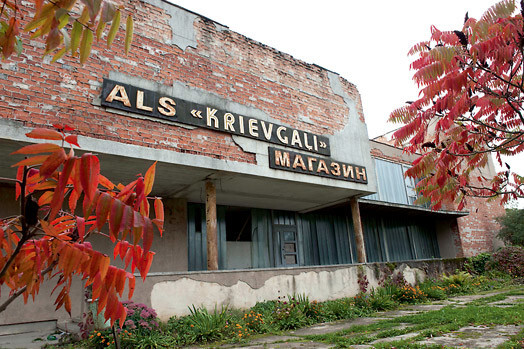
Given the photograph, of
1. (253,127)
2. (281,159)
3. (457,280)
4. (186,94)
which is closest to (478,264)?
(457,280)

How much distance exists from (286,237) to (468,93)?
8.96 metres

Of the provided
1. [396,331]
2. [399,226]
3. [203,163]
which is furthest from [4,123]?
[399,226]

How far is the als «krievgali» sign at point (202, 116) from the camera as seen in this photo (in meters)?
6.59

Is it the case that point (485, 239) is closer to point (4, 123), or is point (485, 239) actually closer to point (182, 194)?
point (182, 194)

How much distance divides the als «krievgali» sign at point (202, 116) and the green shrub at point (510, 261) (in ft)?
33.0

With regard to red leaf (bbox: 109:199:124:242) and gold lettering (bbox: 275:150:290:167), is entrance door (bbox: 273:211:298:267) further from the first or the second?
red leaf (bbox: 109:199:124:242)

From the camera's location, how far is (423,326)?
5422 millimetres

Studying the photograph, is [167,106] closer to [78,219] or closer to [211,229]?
[211,229]

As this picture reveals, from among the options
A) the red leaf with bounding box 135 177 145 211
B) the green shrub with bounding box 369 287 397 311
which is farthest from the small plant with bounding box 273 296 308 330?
the red leaf with bounding box 135 177 145 211

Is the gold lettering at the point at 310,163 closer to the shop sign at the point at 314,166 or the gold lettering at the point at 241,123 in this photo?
the shop sign at the point at 314,166

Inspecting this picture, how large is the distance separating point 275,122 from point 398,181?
8330 mm

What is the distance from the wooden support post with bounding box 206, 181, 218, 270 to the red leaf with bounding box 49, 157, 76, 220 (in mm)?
6566

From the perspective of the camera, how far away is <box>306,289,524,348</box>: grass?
15.1ft

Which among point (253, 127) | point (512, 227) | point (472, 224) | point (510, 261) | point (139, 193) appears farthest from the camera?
point (472, 224)
